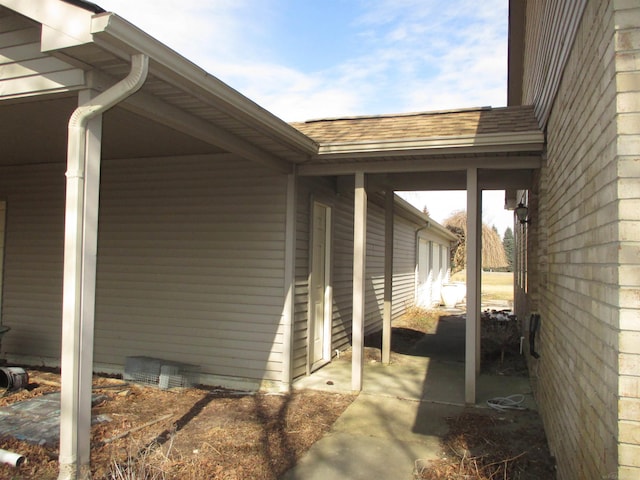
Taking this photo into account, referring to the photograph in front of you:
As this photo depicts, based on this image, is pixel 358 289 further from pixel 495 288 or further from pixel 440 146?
pixel 495 288

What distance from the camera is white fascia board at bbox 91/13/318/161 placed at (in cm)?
273

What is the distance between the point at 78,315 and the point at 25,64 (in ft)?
5.87

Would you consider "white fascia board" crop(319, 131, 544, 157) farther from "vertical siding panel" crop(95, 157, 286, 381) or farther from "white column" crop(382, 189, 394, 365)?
"white column" crop(382, 189, 394, 365)

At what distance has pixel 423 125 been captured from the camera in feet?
19.1

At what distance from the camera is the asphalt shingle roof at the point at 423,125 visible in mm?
5324

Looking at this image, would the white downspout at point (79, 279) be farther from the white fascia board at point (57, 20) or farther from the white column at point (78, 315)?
the white fascia board at point (57, 20)

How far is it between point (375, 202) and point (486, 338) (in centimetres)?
327

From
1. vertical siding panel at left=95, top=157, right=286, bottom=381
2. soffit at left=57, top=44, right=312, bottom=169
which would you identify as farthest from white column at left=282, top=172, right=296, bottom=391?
soffit at left=57, top=44, right=312, bottom=169

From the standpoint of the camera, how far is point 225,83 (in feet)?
12.3

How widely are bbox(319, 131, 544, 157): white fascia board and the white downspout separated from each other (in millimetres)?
2810

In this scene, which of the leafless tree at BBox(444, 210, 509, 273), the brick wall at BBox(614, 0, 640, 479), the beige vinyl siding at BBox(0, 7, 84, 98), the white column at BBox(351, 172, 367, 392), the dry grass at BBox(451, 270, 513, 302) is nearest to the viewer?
the brick wall at BBox(614, 0, 640, 479)

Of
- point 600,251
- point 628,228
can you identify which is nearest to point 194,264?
point 600,251

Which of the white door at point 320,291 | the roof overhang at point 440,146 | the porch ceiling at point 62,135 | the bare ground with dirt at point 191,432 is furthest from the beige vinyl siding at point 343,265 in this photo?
the porch ceiling at point 62,135

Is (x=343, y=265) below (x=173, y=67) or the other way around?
below
